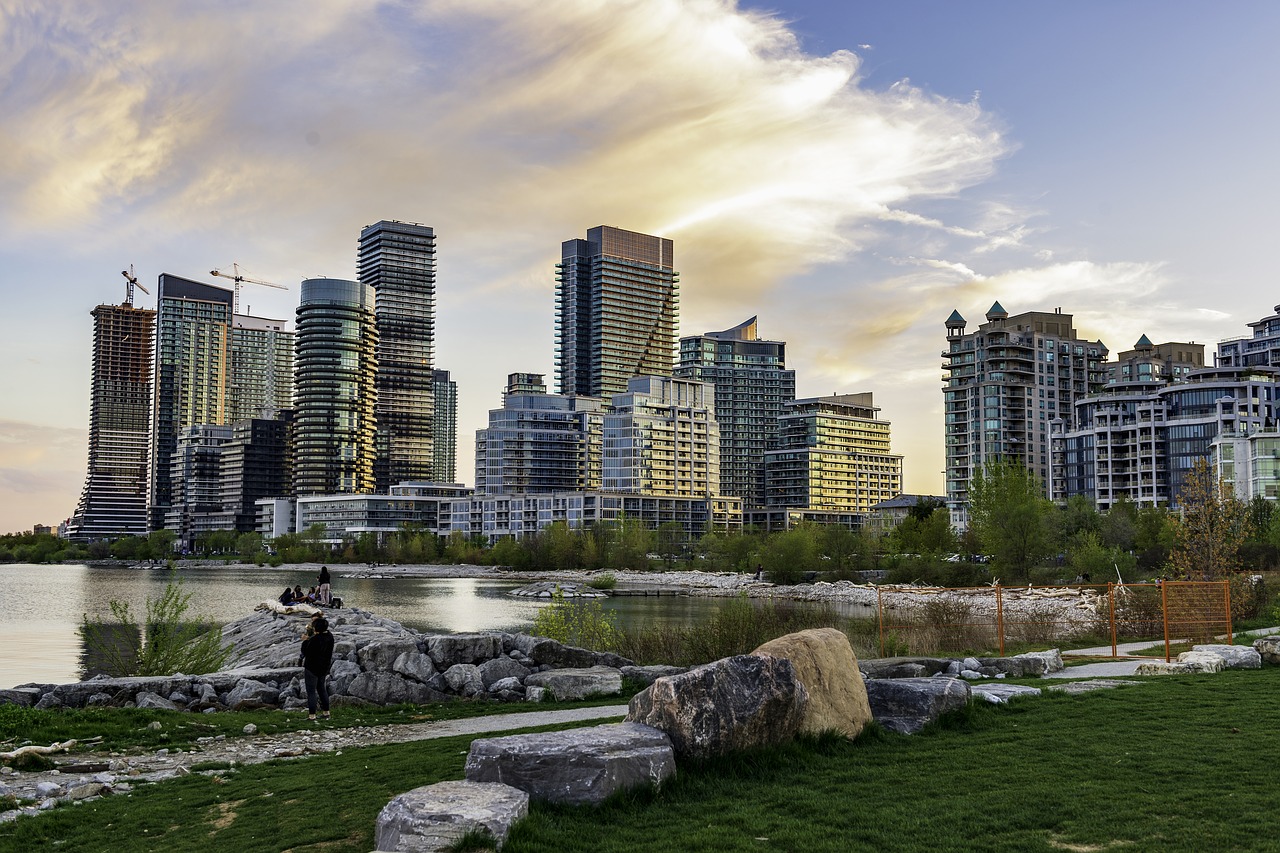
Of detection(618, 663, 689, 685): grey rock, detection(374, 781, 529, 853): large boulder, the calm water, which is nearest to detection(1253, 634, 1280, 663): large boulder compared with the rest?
detection(618, 663, 689, 685): grey rock

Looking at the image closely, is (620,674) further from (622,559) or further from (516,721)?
(622,559)

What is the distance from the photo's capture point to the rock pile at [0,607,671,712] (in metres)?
23.5

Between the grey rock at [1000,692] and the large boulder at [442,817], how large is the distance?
9.68m

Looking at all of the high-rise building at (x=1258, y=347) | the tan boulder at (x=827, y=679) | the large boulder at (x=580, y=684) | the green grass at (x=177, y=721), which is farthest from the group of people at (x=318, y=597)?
the high-rise building at (x=1258, y=347)

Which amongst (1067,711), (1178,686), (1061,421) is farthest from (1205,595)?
(1061,421)

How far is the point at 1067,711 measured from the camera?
16.7m

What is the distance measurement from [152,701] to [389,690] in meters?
5.24

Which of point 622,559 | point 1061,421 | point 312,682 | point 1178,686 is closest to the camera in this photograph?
point 1178,686

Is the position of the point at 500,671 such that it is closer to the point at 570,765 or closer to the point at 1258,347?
the point at 570,765

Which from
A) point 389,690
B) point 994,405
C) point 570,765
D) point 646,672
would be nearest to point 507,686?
point 389,690

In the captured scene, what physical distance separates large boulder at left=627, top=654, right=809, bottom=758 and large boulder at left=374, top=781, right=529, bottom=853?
9.27ft

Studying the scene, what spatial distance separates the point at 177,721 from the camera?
20.1 metres

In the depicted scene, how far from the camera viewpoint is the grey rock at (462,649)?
26.5 m

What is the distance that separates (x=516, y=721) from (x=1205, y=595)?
2203 cm
